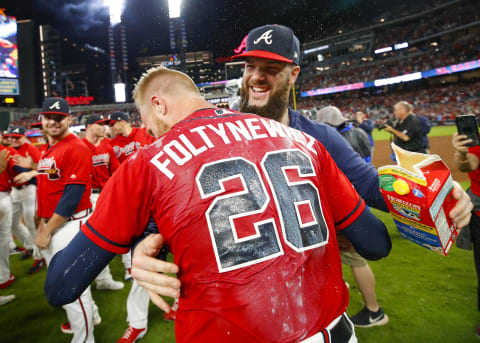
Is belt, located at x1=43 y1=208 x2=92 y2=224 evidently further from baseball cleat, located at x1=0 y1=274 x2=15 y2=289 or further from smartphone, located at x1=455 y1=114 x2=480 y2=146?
smartphone, located at x1=455 y1=114 x2=480 y2=146

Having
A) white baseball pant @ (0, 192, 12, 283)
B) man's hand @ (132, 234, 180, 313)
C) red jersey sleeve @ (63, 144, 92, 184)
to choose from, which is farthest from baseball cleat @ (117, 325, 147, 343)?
white baseball pant @ (0, 192, 12, 283)

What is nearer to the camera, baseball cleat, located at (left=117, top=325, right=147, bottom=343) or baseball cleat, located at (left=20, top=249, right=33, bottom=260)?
baseball cleat, located at (left=117, top=325, right=147, bottom=343)

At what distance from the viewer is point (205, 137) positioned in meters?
1.02

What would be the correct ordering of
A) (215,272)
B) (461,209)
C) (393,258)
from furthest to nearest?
(393,258), (461,209), (215,272)

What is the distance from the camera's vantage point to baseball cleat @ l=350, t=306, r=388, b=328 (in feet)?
9.44

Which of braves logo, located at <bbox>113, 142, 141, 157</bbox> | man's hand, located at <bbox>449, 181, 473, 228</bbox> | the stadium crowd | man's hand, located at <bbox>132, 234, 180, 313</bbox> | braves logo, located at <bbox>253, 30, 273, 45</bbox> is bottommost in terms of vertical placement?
man's hand, located at <bbox>132, 234, 180, 313</bbox>

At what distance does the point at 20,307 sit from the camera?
387 centimetres

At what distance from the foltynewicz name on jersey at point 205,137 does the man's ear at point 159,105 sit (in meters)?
0.41

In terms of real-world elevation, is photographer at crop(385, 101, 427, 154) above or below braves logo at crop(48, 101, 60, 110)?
below

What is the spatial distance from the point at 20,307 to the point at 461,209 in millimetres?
5202

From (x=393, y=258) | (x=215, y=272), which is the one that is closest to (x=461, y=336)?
(x=393, y=258)

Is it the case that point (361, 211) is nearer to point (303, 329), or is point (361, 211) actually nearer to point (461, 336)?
point (303, 329)

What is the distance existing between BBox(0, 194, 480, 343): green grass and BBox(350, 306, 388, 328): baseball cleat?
0.05m

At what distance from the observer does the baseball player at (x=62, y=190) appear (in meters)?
2.82
